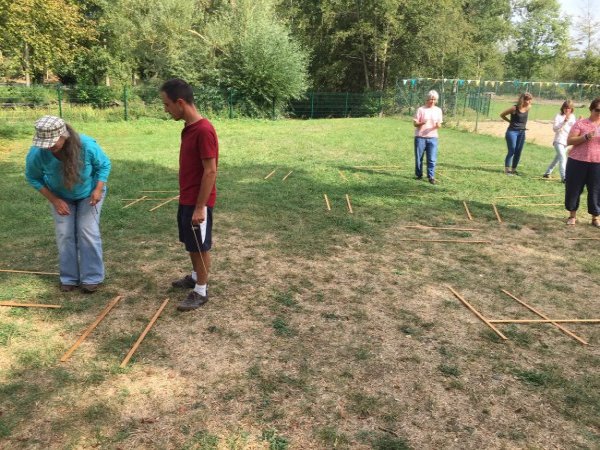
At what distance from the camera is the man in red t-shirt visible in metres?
3.57

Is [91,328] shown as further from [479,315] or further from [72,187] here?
[479,315]

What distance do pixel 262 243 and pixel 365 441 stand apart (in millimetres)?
3506

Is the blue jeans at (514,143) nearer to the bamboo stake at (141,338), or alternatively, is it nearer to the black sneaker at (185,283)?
the black sneaker at (185,283)

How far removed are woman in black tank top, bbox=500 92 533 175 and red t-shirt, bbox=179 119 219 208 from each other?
8.50 metres

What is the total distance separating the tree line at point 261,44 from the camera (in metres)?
24.5

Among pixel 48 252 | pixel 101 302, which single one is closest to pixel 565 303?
pixel 101 302

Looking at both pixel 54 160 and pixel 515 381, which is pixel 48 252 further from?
pixel 515 381

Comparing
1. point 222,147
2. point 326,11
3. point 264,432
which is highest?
point 326,11

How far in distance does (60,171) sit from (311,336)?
266cm

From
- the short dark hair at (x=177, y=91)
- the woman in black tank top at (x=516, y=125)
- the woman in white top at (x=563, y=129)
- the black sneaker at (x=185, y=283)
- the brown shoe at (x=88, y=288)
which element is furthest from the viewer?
the woman in black tank top at (x=516, y=125)

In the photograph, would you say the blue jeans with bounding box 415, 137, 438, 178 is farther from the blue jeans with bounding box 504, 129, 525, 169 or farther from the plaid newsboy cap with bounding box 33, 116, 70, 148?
the plaid newsboy cap with bounding box 33, 116, 70, 148

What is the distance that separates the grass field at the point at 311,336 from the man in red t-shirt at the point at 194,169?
2.37 feet

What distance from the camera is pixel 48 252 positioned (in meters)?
5.46

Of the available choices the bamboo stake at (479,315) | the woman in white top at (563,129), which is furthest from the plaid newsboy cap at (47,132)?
the woman in white top at (563,129)
